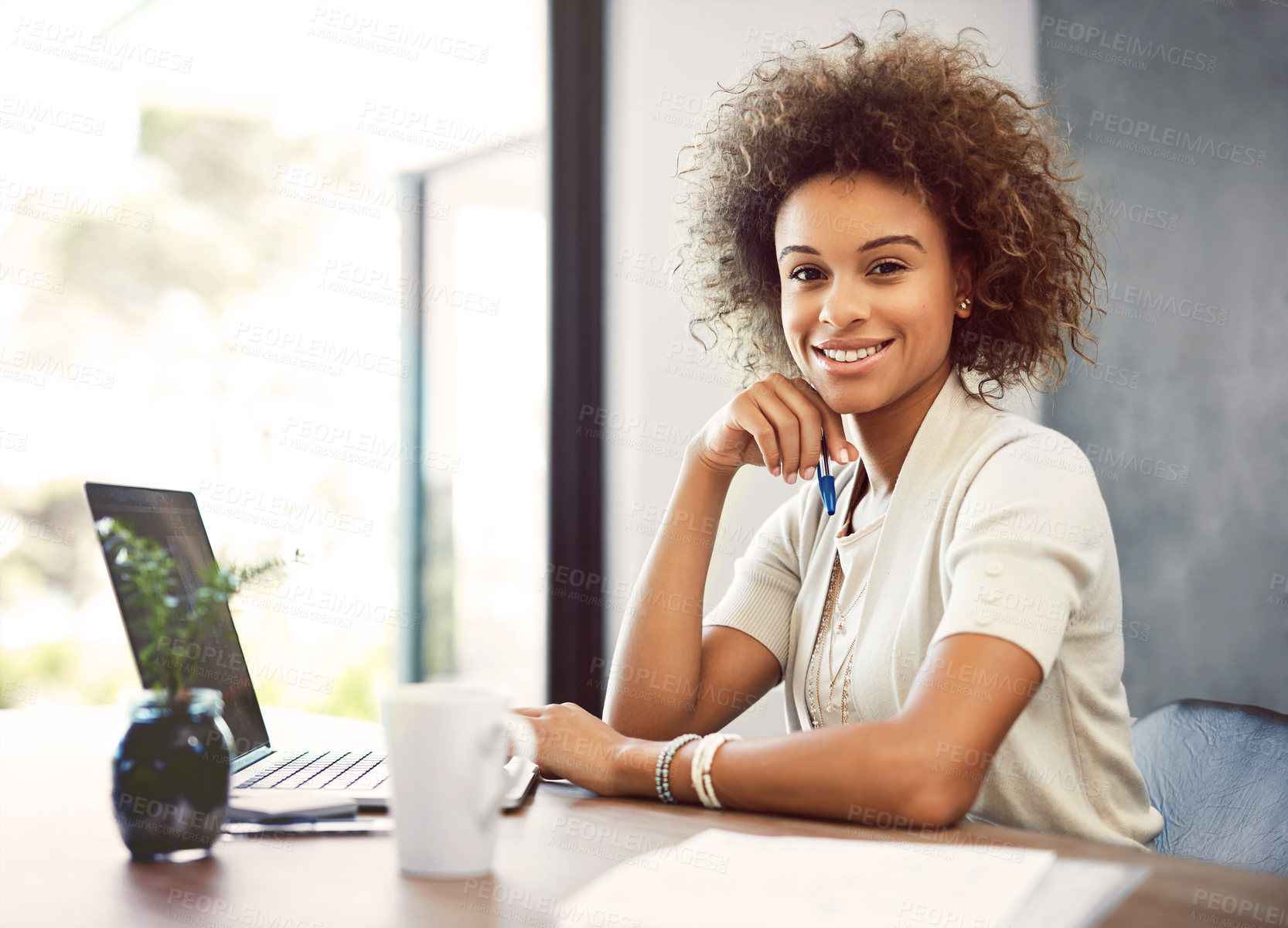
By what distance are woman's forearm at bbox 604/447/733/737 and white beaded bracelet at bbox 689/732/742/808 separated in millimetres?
397

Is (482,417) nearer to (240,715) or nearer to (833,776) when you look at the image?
(240,715)

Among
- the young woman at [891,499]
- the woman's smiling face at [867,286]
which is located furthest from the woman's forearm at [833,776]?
the woman's smiling face at [867,286]

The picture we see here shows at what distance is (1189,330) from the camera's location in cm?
164

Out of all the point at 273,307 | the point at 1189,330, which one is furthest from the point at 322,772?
the point at 273,307

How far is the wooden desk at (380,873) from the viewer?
654 mm

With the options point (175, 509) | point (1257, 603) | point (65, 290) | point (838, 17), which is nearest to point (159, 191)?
point (65, 290)

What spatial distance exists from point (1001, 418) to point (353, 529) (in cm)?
284

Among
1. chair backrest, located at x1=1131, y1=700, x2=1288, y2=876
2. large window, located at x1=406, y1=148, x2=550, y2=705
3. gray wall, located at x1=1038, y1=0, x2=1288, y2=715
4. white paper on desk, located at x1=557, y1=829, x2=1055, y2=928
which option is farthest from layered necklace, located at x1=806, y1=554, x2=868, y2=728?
large window, located at x1=406, y1=148, x2=550, y2=705

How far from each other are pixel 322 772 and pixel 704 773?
1.22ft

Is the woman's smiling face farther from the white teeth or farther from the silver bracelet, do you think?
the silver bracelet

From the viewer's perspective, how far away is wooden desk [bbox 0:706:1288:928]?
2.15 feet

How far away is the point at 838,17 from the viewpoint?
7.06ft

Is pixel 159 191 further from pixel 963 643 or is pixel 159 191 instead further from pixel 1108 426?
pixel 963 643

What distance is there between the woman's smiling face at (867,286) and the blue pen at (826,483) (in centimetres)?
7
